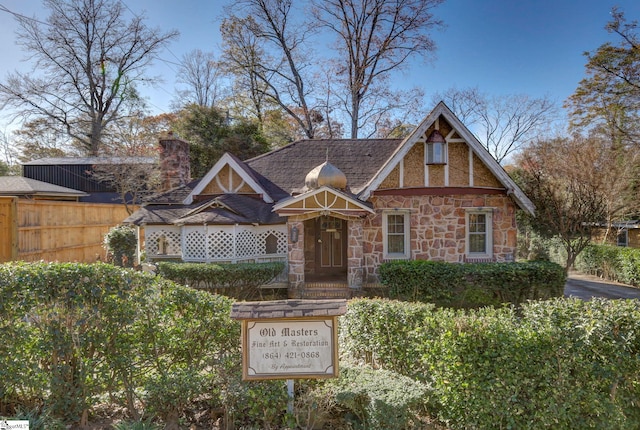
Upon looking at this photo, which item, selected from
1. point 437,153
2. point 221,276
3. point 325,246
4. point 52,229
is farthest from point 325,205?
point 52,229

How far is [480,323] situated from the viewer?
411 centimetres

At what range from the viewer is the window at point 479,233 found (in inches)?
473

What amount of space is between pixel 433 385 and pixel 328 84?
935 inches

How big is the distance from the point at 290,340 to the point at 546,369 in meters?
2.68

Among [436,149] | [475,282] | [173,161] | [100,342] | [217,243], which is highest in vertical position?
[173,161]

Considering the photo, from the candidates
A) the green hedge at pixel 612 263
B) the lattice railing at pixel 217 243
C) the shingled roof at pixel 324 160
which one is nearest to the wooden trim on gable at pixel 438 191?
the shingled roof at pixel 324 160

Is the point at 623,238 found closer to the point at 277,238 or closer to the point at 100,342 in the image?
the point at 277,238

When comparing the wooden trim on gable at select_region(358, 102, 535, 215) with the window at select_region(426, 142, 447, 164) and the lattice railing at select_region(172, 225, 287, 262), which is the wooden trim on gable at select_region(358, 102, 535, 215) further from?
the lattice railing at select_region(172, 225, 287, 262)

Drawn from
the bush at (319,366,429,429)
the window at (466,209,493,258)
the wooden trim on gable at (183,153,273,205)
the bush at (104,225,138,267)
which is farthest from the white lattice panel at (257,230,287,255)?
the bush at (319,366,429,429)

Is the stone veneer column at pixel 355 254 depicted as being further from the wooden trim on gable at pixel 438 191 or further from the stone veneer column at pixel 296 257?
the stone veneer column at pixel 296 257

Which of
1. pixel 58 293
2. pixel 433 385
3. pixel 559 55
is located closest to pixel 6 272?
pixel 58 293

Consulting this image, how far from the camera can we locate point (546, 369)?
12.6ft

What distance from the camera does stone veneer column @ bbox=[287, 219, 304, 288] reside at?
434 inches

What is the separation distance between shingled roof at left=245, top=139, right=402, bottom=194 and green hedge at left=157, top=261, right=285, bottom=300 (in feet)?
13.2
